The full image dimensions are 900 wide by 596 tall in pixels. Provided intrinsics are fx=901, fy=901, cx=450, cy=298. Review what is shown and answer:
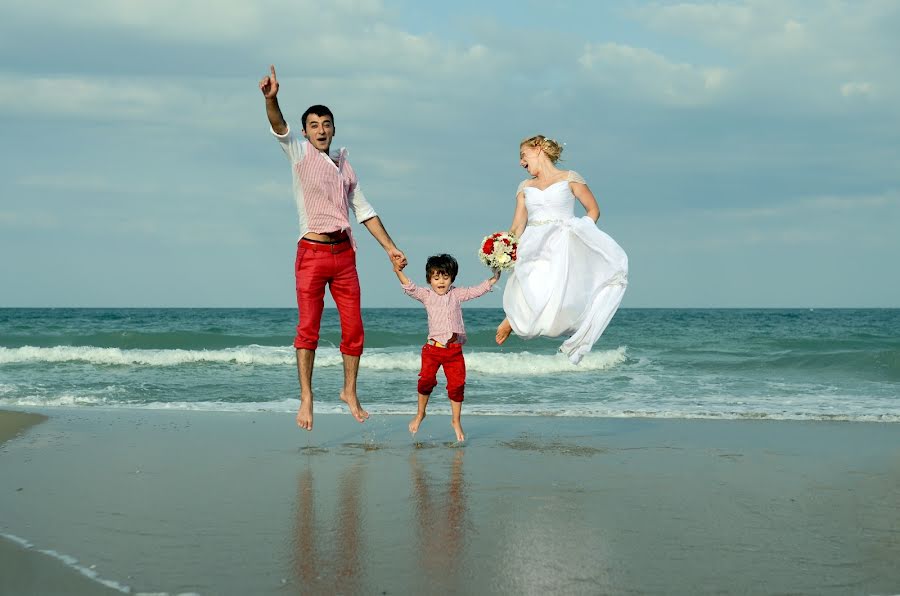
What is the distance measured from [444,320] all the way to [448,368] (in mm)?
480

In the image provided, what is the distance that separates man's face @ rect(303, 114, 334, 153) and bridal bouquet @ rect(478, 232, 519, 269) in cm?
165

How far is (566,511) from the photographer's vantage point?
16.8 ft

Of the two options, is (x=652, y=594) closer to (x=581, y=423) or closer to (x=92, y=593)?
(x=92, y=593)

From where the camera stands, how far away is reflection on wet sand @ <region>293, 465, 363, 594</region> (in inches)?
148

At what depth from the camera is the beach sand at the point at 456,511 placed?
389cm

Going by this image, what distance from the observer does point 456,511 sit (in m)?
5.12

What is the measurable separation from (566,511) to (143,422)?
5659mm

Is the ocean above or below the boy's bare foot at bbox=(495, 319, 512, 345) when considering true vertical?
below

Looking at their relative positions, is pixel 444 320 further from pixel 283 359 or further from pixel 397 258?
pixel 283 359

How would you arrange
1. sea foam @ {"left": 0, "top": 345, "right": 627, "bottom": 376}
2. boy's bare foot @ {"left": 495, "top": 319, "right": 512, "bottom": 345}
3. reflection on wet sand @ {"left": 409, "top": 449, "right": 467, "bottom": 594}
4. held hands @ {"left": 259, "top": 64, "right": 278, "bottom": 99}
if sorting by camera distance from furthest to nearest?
sea foam @ {"left": 0, "top": 345, "right": 627, "bottom": 376}
boy's bare foot @ {"left": 495, "top": 319, "right": 512, "bottom": 345}
held hands @ {"left": 259, "top": 64, "right": 278, "bottom": 99}
reflection on wet sand @ {"left": 409, "top": 449, "right": 467, "bottom": 594}

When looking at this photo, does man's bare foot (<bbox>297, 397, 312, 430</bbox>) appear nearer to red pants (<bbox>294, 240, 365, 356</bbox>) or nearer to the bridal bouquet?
red pants (<bbox>294, 240, 365, 356</bbox>)

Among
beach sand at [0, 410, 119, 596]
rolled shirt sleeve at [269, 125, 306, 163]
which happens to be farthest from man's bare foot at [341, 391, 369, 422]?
beach sand at [0, 410, 119, 596]

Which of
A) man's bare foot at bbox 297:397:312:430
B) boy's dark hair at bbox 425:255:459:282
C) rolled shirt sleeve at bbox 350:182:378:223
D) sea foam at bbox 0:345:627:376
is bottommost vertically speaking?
sea foam at bbox 0:345:627:376

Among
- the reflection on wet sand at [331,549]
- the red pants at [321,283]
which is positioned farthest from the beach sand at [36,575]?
the red pants at [321,283]
